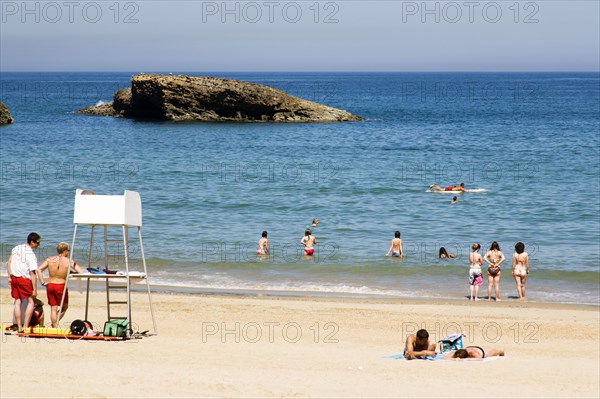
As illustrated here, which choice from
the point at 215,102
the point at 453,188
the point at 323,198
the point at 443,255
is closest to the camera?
the point at 443,255

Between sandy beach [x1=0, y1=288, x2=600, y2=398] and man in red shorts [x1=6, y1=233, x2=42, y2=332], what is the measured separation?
0.58 m

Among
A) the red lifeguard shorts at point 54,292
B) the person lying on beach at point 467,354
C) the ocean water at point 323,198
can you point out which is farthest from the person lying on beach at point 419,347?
the ocean water at point 323,198

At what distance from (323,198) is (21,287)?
21.4m

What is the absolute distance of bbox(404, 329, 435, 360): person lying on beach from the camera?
13031 millimetres

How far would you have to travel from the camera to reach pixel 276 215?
1216 inches

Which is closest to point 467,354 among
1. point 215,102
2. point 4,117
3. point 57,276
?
point 57,276

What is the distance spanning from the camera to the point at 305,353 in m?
13.5

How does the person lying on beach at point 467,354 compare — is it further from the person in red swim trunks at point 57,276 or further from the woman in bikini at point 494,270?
the woman in bikini at point 494,270

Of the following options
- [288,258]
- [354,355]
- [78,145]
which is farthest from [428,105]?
[354,355]

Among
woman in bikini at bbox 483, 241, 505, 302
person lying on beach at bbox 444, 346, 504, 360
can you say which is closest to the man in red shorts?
person lying on beach at bbox 444, 346, 504, 360

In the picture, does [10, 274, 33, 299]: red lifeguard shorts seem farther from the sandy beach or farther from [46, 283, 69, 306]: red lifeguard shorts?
the sandy beach

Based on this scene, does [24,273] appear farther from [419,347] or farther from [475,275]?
[475,275]

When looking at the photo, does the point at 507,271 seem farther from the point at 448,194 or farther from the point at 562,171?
the point at 562,171

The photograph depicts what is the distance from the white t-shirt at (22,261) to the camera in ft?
44.4
